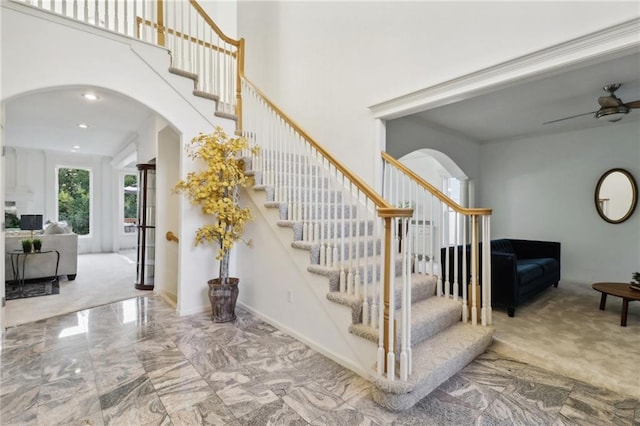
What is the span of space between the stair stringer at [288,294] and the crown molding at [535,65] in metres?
2.00

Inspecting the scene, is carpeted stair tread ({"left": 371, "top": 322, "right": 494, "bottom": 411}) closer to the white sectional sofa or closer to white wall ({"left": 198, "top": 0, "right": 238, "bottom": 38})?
the white sectional sofa

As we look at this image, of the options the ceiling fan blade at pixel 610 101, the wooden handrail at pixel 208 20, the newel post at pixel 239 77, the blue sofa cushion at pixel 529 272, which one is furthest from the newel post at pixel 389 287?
the wooden handrail at pixel 208 20

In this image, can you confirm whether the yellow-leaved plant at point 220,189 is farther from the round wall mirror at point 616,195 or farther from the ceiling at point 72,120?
the round wall mirror at point 616,195

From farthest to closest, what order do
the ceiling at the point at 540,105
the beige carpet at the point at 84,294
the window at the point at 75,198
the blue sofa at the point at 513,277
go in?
the window at the point at 75,198
the beige carpet at the point at 84,294
the blue sofa at the point at 513,277
the ceiling at the point at 540,105

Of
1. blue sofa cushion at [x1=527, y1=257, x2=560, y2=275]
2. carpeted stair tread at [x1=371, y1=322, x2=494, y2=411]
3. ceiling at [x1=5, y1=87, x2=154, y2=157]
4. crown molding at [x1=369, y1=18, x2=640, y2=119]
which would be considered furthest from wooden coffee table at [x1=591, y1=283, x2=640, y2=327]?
ceiling at [x1=5, y1=87, x2=154, y2=157]

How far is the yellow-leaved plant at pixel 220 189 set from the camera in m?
3.29

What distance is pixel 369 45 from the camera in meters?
3.72

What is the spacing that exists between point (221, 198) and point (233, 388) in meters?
1.97

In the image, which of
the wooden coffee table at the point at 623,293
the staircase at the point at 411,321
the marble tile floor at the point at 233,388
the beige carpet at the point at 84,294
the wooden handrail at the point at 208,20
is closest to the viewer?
the marble tile floor at the point at 233,388

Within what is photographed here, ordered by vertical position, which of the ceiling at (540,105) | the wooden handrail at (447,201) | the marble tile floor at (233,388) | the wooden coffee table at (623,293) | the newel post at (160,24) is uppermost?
the newel post at (160,24)

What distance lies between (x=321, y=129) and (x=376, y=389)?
3385 mm

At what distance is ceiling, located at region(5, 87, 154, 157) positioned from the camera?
4.47 m

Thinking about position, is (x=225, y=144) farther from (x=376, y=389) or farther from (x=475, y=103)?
(x=475, y=103)

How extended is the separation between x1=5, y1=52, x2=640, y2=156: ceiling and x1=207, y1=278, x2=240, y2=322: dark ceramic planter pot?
2.31m
